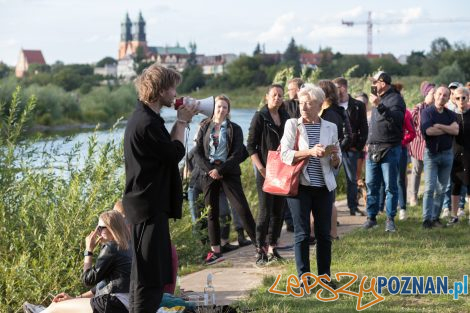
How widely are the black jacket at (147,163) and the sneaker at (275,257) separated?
3.39m

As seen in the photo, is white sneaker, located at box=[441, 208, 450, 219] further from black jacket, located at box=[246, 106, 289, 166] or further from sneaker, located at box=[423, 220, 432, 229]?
black jacket, located at box=[246, 106, 289, 166]

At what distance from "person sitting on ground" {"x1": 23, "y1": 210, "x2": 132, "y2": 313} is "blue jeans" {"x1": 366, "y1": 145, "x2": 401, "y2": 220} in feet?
14.4

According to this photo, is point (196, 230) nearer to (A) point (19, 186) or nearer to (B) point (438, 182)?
(A) point (19, 186)

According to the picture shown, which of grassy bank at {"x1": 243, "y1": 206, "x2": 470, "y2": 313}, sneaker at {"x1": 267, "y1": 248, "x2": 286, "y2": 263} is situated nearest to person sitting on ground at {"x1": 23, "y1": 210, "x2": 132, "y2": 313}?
grassy bank at {"x1": 243, "y1": 206, "x2": 470, "y2": 313}

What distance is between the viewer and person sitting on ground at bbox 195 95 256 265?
8.86m

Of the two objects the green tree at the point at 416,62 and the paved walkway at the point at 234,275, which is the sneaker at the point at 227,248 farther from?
the green tree at the point at 416,62

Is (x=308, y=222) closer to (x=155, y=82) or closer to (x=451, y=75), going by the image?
(x=155, y=82)

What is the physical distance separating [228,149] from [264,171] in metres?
0.70

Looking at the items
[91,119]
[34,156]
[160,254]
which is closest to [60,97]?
[91,119]

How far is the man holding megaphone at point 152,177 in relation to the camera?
495 cm

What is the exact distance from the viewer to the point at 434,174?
9.64m

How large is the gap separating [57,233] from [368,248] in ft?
10.7

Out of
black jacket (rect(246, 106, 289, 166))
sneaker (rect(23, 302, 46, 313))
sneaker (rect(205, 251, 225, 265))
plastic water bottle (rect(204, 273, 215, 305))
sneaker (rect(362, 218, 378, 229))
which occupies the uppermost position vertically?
black jacket (rect(246, 106, 289, 166))

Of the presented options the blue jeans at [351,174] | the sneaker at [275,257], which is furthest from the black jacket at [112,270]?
the blue jeans at [351,174]
